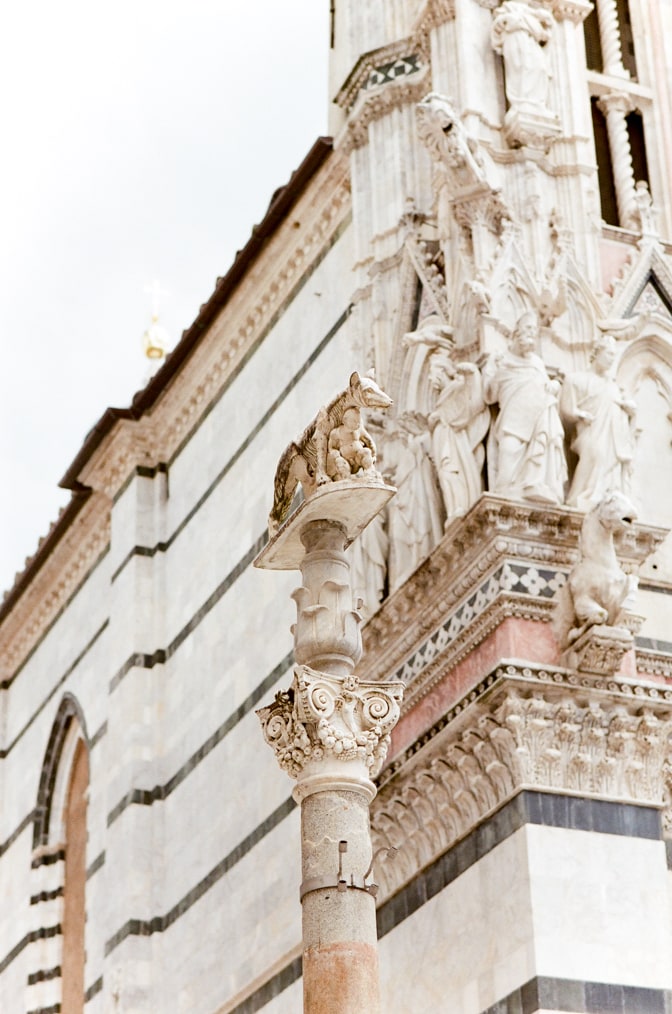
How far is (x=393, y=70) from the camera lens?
12.4 meters

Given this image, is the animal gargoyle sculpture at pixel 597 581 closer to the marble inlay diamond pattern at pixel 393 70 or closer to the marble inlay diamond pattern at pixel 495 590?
the marble inlay diamond pattern at pixel 495 590

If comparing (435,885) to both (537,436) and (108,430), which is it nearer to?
(537,436)

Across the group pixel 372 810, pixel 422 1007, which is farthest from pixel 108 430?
pixel 422 1007

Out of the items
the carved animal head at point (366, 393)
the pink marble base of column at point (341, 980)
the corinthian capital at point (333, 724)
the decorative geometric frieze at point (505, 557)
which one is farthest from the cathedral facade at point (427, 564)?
the pink marble base of column at point (341, 980)

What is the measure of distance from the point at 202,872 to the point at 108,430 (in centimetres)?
353

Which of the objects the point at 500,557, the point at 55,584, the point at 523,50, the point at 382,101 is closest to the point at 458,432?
the point at 500,557

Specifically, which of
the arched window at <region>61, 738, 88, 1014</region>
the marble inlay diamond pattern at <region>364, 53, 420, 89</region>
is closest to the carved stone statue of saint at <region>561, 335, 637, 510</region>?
the marble inlay diamond pattern at <region>364, 53, 420, 89</region>

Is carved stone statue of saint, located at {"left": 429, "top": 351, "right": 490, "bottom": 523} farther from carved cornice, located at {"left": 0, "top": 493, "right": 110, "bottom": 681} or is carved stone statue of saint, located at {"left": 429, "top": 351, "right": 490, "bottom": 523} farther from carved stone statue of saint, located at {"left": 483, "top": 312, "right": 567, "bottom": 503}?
carved cornice, located at {"left": 0, "top": 493, "right": 110, "bottom": 681}

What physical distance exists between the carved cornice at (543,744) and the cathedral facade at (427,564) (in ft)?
0.05

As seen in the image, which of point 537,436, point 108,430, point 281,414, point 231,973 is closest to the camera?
point 537,436

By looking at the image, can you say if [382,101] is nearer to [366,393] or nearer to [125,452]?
[125,452]

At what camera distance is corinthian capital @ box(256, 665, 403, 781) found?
20.8 ft

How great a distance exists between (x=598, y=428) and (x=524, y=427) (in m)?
0.42

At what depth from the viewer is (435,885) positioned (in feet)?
32.2
